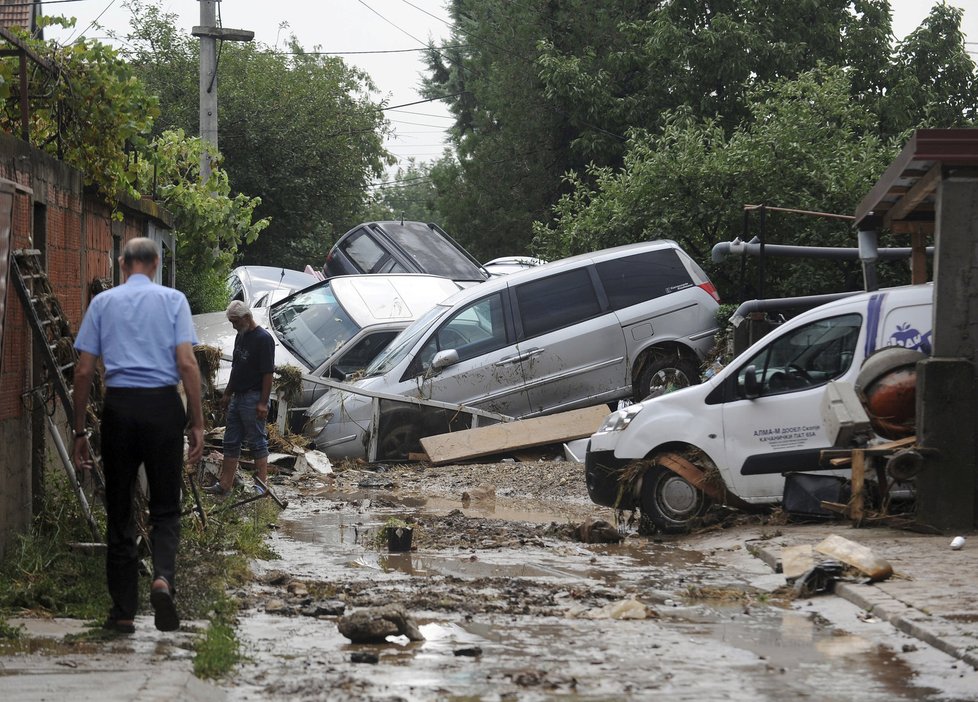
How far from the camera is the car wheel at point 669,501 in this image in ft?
35.1

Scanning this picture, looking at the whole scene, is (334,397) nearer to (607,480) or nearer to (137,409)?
(607,480)

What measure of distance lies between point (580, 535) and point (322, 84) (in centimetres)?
4098

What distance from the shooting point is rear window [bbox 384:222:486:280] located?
75.3 feet

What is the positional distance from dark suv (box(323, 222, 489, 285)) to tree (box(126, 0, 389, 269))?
1491cm

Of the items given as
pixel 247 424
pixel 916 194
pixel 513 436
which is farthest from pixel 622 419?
pixel 513 436

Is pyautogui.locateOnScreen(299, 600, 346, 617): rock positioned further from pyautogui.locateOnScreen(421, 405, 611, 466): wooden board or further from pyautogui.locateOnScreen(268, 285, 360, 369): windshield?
pyautogui.locateOnScreen(268, 285, 360, 369): windshield

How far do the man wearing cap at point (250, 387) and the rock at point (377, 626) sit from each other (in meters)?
5.96

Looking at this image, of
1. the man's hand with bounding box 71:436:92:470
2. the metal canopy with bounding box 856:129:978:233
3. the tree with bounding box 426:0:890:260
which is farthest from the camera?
the tree with bounding box 426:0:890:260

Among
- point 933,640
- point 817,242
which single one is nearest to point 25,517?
point 933,640

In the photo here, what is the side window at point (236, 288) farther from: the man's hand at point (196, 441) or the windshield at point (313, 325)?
the man's hand at point (196, 441)

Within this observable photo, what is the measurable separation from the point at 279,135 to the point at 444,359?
1035 inches

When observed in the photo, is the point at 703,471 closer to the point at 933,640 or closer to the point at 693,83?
the point at 933,640

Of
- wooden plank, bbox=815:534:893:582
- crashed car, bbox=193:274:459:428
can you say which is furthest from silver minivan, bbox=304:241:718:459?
wooden plank, bbox=815:534:893:582

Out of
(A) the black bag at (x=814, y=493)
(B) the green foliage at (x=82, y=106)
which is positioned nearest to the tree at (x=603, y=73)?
(A) the black bag at (x=814, y=493)
